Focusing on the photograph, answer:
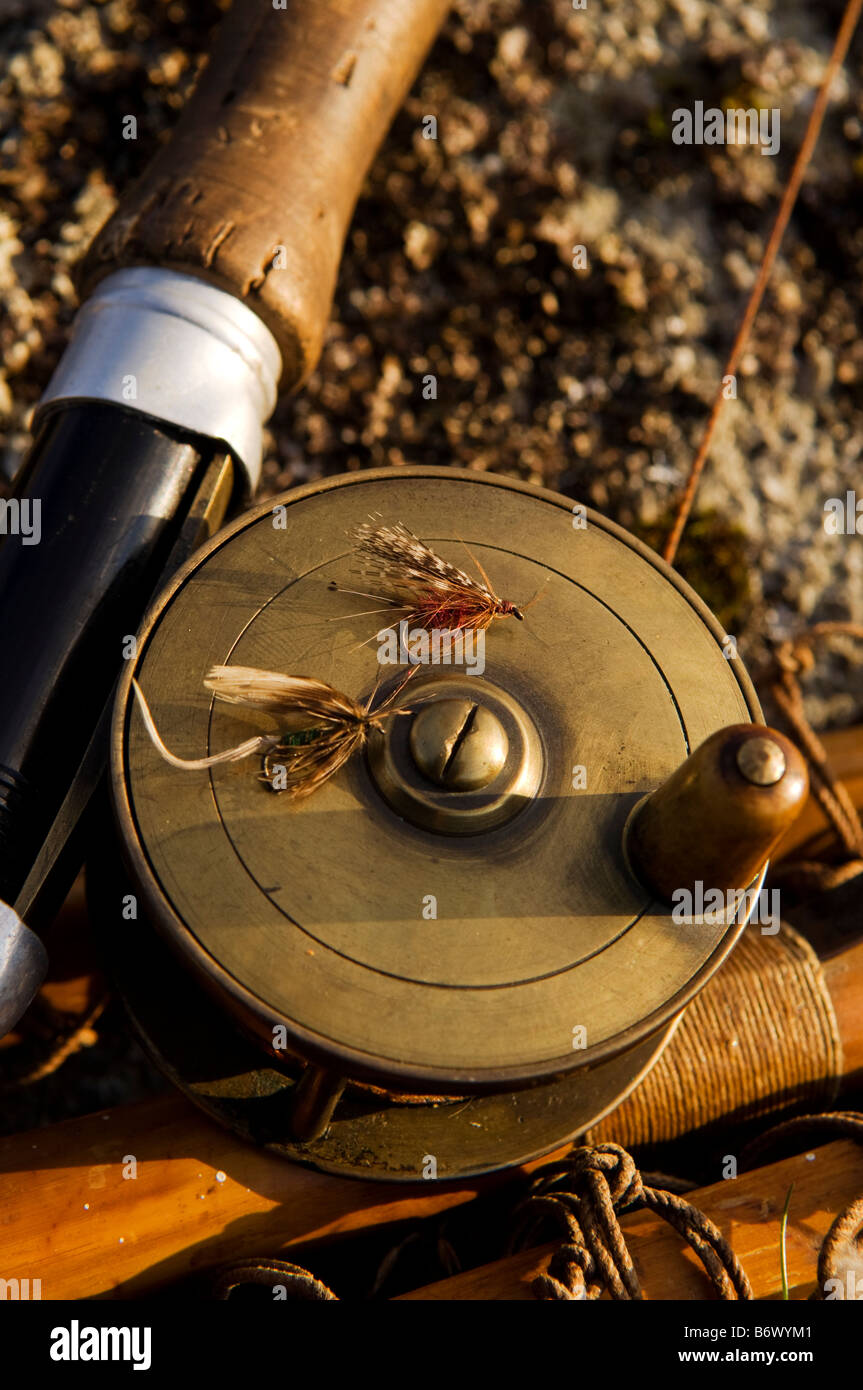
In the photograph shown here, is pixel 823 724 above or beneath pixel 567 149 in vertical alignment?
beneath

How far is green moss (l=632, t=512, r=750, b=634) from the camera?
2.02 metres

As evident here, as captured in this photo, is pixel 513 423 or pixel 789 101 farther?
pixel 789 101

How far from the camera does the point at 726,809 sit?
3.14ft

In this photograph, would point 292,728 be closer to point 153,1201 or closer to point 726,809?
point 726,809

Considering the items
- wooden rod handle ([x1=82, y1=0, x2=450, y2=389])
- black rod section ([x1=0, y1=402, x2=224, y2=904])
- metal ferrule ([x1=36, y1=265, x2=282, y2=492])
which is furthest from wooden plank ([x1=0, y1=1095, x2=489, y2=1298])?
wooden rod handle ([x1=82, y1=0, x2=450, y2=389])

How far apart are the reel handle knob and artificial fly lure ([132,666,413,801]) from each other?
1.01 feet

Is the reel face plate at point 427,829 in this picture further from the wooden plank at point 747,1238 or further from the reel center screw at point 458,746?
the wooden plank at point 747,1238

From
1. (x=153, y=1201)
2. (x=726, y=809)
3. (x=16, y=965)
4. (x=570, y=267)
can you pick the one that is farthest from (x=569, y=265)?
(x=153, y=1201)

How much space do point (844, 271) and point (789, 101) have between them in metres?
0.37

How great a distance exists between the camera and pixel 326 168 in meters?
1.47

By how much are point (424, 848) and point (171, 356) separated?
679 mm

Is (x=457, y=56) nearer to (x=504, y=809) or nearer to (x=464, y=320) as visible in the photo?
(x=464, y=320)
